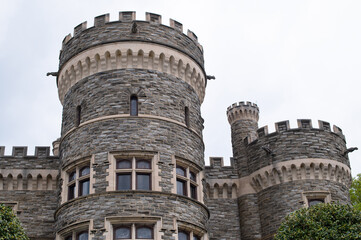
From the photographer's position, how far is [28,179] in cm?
2552

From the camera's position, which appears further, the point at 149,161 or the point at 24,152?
the point at 24,152

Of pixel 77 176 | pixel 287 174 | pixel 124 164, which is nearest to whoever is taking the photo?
pixel 124 164

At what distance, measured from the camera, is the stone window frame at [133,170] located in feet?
66.1

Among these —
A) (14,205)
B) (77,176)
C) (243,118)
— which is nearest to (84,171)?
(77,176)

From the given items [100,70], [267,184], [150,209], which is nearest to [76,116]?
[100,70]

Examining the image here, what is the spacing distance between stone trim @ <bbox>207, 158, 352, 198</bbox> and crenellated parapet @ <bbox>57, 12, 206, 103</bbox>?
571 centimetres

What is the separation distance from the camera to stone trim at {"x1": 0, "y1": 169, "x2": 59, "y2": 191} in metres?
25.3

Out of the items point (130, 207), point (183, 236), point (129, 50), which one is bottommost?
point (183, 236)

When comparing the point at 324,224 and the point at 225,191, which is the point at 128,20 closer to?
the point at 225,191

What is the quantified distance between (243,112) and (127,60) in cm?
1877

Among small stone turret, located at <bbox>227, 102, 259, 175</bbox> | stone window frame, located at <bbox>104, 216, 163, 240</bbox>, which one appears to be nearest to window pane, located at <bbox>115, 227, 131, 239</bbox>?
stone window frame, located at <bbox>104, 216, 163, 240</bbox>

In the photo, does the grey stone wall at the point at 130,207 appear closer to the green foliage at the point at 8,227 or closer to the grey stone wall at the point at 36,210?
the green foliage at the point at 8,227

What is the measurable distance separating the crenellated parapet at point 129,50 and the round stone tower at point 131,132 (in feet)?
0.15

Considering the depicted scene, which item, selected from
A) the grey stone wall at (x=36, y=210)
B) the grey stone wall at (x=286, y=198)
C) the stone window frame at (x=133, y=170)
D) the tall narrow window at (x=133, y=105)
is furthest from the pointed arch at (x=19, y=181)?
the grey stone wall at (x=286, y=198)
